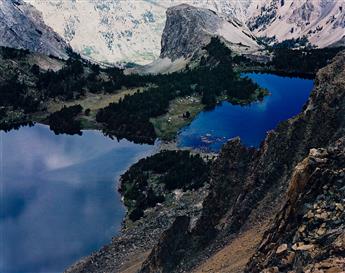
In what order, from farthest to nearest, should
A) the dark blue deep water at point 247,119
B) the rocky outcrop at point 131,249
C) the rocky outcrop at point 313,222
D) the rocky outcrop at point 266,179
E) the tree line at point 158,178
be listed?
the dark blue deep water at point 247,119 < the tree line at point 158,178 < the rocky outcrop at point 131,249 < the rocky outcrop at point 266,179 < the rocky outcrop at point 313,222

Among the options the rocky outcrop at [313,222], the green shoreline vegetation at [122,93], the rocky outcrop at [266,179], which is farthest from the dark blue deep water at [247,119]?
the rocky outcrop at [313,222]

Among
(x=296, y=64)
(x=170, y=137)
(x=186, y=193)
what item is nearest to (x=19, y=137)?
(x=170, y=137)

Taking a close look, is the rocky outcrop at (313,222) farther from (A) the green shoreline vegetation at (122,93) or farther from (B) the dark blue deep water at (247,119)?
(A) the green shoreline vegetation at (122,93)

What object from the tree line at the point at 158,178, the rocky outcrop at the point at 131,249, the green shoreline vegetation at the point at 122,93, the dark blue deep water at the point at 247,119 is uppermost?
A: the green shoreline vegetation at the point at 122,93

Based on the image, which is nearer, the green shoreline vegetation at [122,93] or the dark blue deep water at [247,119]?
the dark blue deep water at [247,119]

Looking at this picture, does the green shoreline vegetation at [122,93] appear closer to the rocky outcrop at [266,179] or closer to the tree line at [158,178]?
the tree line at [158,178]

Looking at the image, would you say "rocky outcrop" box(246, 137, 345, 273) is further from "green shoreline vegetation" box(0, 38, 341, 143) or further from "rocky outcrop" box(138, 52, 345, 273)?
"green shoreline vegetation" box(0, 38, 341, 143)

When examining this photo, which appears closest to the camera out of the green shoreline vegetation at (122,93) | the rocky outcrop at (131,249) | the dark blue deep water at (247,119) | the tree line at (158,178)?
the rocky outcrop at (131,249)

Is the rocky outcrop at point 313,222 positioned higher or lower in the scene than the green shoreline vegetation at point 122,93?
lower
